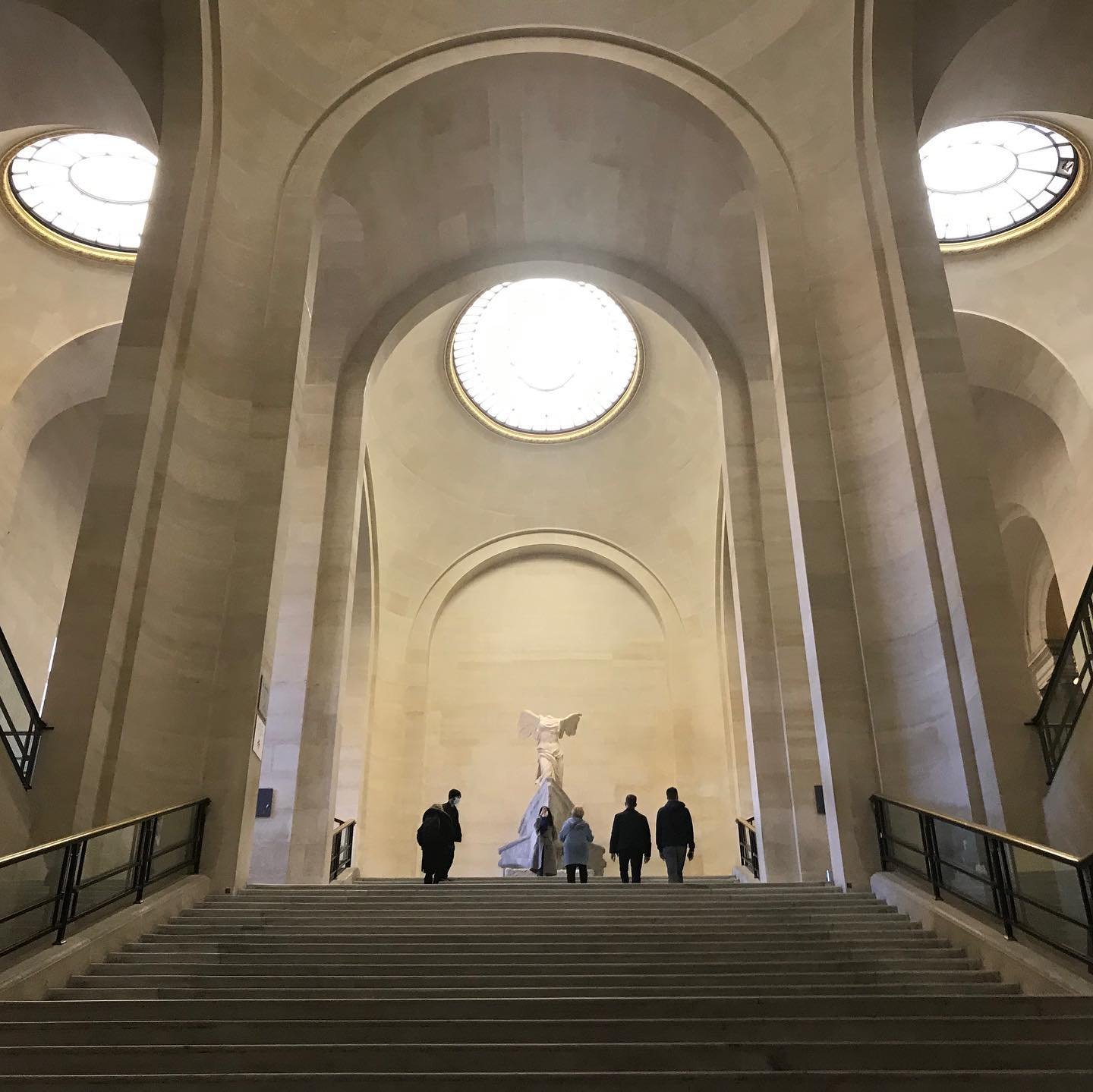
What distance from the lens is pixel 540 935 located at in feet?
19.4

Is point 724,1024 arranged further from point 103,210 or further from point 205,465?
point 103,210

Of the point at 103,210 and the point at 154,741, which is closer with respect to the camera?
the point at 154,741

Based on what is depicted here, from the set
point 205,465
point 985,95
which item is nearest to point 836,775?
point 205,465

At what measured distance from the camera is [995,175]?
1441cm

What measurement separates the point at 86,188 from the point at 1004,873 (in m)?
15.0

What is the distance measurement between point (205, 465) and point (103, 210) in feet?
25.8

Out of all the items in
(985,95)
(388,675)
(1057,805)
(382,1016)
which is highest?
(985,95)

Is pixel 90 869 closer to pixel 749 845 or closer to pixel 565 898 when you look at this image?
pixel 565 898

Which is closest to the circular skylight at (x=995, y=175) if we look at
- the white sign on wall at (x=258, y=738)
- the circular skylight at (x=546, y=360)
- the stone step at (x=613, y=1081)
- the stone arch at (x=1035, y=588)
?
the stone arch at (x=1035, y=588)

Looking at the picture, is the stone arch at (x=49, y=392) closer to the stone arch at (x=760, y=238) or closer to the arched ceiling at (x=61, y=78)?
the arched ceiling at (x=61, y=78)

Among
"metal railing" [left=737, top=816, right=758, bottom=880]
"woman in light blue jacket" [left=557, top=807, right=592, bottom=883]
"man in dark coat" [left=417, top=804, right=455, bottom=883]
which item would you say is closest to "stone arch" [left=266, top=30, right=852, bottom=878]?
"metal railing" [left=737, top=816, right=758, bottom=880]

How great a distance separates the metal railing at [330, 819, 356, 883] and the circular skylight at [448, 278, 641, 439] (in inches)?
347

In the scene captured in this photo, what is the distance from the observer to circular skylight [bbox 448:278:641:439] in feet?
67.9

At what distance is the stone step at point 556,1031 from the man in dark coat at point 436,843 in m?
5.90
